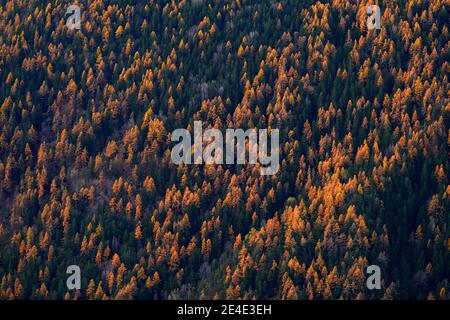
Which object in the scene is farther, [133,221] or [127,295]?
[133,221]

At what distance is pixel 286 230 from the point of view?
626 feet

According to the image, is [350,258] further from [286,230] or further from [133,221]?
[133,221]
